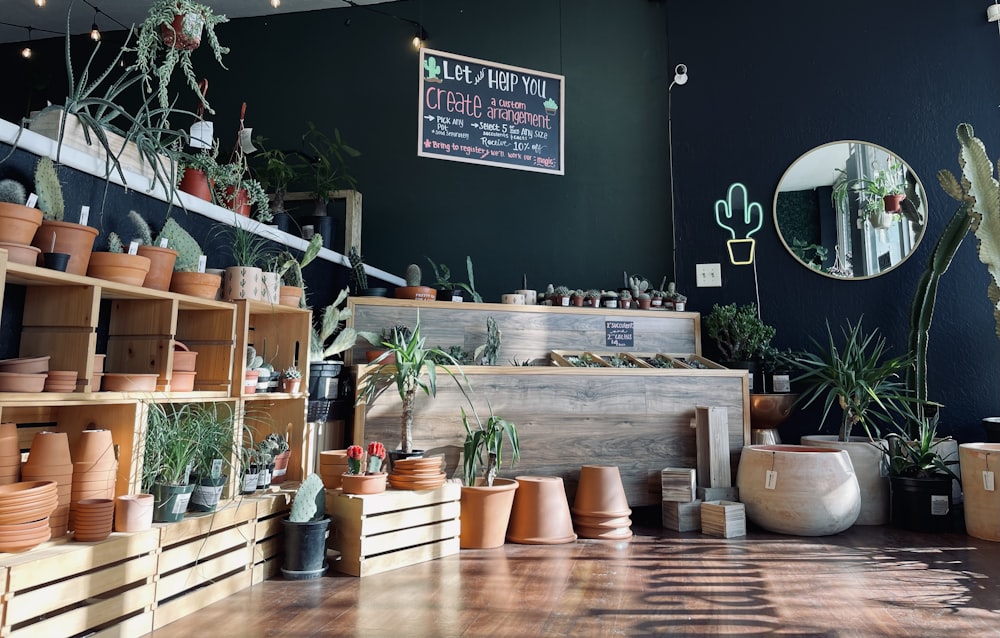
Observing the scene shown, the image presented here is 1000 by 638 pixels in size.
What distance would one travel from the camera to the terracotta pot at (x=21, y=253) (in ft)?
5.99

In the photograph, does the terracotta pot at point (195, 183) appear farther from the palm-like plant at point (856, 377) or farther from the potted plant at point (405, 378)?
the palm-like plant at point (856, 377)

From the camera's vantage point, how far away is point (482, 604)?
2396mm

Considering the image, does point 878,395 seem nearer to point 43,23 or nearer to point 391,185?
point 391,185

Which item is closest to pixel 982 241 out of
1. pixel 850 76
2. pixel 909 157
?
pixel 909 157

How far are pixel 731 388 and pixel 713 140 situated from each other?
192 cm

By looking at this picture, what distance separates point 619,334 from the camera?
4461 millimetres

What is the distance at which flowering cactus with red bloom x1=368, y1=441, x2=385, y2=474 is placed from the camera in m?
2.93

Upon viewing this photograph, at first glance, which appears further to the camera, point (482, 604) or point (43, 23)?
point (43, 23)

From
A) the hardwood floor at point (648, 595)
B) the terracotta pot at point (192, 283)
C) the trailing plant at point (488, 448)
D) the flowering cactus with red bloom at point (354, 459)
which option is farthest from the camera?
the trailing plant at point (488, 448)

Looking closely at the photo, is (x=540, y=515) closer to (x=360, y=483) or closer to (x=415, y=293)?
(x=360, y=483)

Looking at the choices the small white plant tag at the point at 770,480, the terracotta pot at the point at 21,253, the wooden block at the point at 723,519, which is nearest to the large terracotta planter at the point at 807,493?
the small white plant tag at the point at 770,480

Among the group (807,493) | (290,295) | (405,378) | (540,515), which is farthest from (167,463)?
(807,493)

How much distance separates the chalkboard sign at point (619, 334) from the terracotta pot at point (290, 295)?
6.84ft

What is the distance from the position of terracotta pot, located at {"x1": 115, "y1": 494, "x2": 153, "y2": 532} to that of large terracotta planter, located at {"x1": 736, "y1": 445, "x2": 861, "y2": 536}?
9.67 feet
